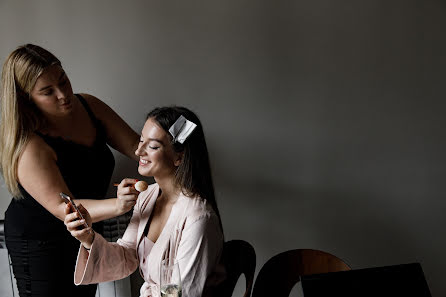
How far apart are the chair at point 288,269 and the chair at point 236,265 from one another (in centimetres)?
9

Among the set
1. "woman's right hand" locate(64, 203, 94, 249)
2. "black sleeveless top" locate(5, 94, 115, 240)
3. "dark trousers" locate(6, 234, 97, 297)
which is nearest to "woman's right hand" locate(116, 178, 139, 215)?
"woman's right hand" locate(64, 203, 94, 249)

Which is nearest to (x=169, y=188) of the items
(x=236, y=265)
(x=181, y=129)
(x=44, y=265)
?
(x=181, y=129)

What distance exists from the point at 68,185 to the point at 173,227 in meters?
0.47

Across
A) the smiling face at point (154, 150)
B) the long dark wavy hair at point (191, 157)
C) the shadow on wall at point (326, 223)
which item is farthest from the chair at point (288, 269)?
the shadow on wall at point (326, 223)

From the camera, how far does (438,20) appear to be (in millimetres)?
2145

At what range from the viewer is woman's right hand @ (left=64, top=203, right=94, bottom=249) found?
1.49 meters

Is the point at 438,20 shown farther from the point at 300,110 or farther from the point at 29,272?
the point at 29,272

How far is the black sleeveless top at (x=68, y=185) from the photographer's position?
1.82 meters

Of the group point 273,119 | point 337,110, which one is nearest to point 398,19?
point 337,110

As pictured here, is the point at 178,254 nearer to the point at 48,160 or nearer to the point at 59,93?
the point at 48,160

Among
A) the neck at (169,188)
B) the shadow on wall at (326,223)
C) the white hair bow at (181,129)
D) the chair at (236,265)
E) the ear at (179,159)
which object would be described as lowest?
the shadow on wall at (326,223)

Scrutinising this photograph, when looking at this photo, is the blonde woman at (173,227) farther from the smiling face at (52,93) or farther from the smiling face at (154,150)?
the smiling face at (52,93)

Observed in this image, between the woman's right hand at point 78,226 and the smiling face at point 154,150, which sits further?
the smiling face at point 154,150

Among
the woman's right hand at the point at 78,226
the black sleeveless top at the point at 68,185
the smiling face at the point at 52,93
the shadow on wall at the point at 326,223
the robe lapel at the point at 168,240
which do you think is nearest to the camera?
the woman's right hand at the point at 78,226
